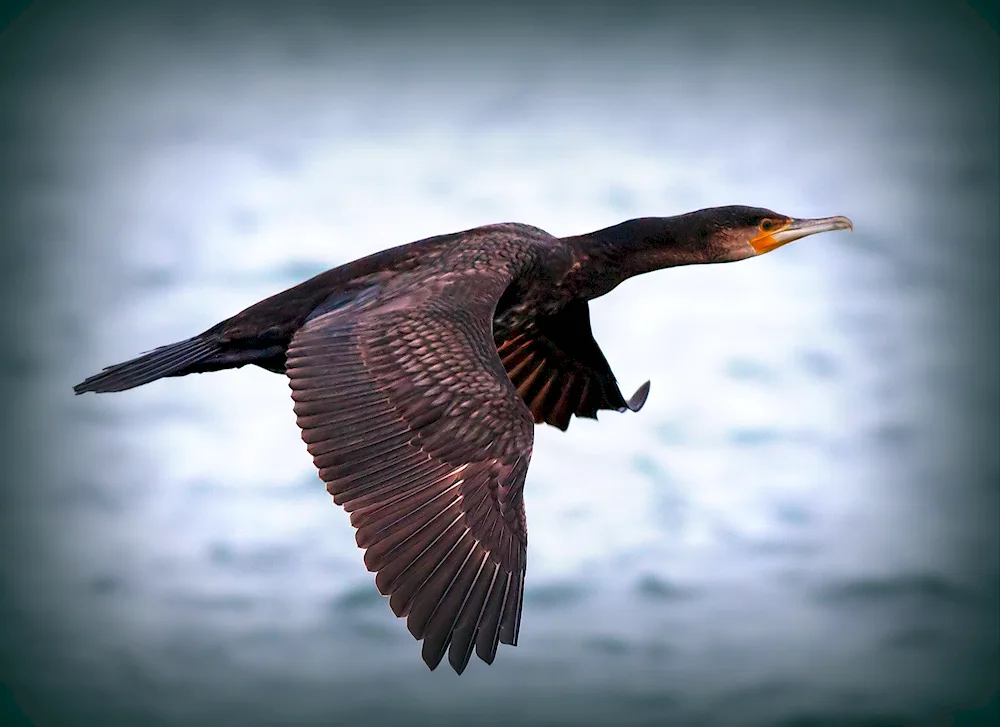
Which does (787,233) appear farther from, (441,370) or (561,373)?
(441,370)

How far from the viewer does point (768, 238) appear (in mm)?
9453

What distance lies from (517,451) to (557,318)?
8.92ft

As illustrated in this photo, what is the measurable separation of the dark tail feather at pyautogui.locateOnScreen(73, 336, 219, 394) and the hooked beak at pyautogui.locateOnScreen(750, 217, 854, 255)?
370cm

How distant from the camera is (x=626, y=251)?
9.34m

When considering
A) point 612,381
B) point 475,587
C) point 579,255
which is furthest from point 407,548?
point 612,381

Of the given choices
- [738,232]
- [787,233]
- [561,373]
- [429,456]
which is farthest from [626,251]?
[429,456]

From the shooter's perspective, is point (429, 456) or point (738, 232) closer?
point (429, 456)

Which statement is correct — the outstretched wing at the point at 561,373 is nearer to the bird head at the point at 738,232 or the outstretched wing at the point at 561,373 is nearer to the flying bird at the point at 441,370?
the flying bird at the point at 441,370

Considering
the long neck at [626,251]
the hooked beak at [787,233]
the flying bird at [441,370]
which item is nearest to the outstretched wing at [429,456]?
the flying bird at [441,370]

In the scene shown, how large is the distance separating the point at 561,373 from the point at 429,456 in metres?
3.27

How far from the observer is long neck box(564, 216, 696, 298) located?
365 inches

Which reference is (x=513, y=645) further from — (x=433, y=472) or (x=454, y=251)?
(x=454, y=251)

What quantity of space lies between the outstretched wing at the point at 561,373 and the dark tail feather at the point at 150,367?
7.44 feet

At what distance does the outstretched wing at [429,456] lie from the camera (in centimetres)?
671
